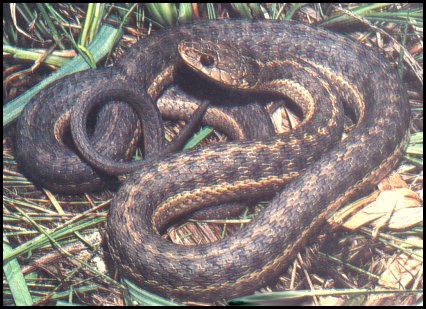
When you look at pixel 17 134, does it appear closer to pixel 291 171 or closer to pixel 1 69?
pixel 1 69

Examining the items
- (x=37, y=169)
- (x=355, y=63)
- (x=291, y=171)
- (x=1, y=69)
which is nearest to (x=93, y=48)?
(x=1, y=69)

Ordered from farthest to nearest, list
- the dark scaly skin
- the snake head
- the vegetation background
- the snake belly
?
1. the snake head
2. the dark scaly skin
3. the vegetation background
4. the snake belly

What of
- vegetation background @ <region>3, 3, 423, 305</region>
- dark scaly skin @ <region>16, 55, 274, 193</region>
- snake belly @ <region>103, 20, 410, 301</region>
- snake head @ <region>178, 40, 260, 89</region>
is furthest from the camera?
snake head @ <region>178, 40, 260, 89</region>

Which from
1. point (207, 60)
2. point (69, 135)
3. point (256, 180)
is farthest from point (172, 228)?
point (207, 60)

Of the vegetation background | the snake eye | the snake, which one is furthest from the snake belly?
the snake eye

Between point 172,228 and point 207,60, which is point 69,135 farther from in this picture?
point 207,60

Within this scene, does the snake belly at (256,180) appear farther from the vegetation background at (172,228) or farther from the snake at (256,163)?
the vegetation background at (172,228)

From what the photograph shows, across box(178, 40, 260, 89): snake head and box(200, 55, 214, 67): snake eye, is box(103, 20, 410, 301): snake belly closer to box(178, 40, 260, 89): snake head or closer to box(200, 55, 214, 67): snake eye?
box(178, 40, 260, 89): snake head

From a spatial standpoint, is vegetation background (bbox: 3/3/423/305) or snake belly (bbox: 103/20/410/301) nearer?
snake belly (bbox: 103/20/410/301)
